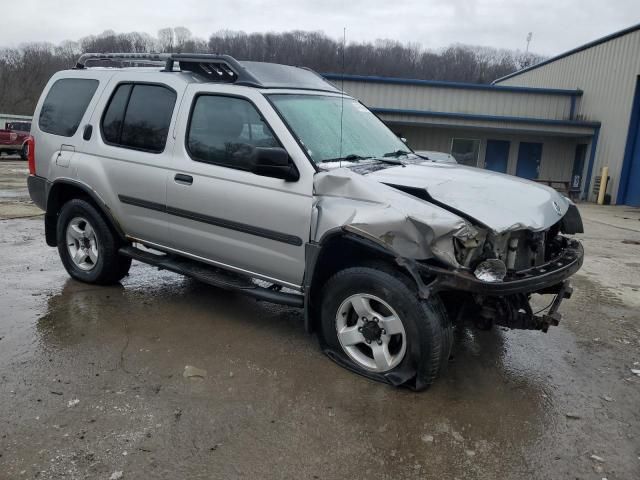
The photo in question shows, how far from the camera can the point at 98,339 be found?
4113mm

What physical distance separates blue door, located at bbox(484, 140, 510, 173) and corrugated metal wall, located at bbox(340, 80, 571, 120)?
140cm

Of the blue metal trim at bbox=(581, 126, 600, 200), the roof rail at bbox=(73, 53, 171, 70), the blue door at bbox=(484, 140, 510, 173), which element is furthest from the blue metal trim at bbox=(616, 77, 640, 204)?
the roof rail at bbox=(73, 53, 171, 70)

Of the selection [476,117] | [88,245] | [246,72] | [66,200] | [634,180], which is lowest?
[88,245]

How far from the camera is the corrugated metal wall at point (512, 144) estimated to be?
828 inches

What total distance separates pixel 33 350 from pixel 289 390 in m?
2.00

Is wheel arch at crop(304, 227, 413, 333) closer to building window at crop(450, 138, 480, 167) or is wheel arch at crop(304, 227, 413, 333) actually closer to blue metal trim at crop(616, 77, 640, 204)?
blue metal trim at crop(616, 77, 640, 204)

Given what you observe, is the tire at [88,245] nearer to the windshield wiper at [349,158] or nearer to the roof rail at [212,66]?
the roof rail at [212,66]

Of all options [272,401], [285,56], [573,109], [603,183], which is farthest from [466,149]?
[272,401]

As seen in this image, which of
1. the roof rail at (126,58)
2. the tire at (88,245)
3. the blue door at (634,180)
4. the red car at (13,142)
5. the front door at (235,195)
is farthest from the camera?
the red car at (13,142)

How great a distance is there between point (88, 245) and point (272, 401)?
3049mm

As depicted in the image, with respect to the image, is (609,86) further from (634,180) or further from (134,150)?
(134,150)

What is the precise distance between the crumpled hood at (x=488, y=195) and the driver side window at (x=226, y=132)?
0.96m

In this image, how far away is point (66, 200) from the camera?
17.6 ft

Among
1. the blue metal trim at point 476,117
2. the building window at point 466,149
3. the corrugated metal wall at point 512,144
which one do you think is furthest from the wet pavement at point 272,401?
the building window at point 466,149
